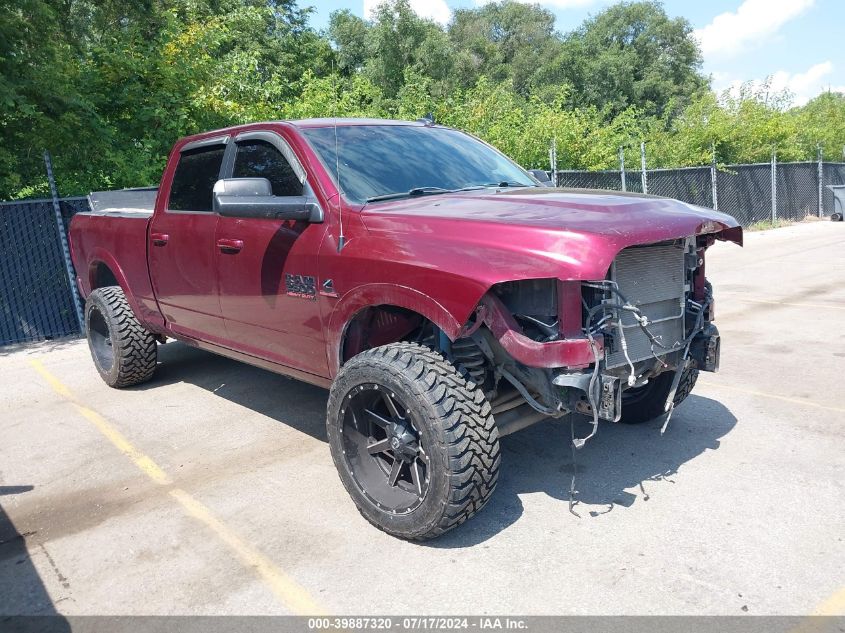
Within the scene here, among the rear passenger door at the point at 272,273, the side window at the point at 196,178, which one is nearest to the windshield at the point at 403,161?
the rear passenger door at the point at 272,273

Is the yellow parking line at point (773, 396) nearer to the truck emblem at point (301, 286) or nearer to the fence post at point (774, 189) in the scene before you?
the truck emblem at point (301, 286)

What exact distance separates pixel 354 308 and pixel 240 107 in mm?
8444

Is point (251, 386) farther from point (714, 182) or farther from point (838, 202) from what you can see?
point (838, 202)

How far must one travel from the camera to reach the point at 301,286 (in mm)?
3934

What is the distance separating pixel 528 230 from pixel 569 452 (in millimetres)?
1858

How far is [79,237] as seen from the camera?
6.49 meters

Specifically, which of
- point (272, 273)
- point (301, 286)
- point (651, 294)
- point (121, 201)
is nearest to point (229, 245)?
point (272, 273)

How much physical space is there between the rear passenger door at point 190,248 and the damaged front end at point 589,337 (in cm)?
206

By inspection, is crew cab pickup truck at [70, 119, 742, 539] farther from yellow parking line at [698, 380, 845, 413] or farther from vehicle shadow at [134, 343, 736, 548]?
yellow parking line at [698, 380, 845, 413]

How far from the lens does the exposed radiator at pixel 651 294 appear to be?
3.26 metres

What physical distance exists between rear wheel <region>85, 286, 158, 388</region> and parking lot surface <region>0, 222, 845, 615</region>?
22 cm

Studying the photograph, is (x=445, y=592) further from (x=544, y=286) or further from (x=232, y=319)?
(x=232, y=319)

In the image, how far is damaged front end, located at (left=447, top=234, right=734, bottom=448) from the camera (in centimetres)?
307

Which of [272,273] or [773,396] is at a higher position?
[272,273]
